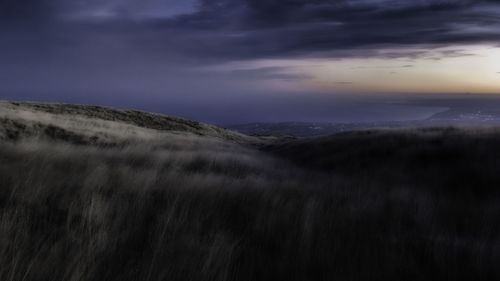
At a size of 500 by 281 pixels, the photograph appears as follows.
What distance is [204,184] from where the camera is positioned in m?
4.29

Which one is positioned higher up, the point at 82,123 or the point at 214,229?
the point at 82,123

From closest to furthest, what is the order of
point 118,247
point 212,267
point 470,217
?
1. point 212,267
2. point 118,247
3. point 470,217

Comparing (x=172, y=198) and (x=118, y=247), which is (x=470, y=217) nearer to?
(x=172, y=198)

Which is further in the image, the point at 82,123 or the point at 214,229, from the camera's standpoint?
the point at 82,123

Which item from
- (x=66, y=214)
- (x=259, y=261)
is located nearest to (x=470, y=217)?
(x=259, y=261)

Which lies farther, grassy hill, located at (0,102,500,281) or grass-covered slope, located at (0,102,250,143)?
grass-covered slope, located at (0,102,250,143)

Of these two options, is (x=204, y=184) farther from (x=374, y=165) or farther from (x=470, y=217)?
(x=374, y=165)

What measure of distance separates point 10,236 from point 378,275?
7.59 feet

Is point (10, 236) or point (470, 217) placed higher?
point (10, 236)

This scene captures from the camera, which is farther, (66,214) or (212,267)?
(66,214)

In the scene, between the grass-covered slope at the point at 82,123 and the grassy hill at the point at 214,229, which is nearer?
the grassy hill at the point at 214,229

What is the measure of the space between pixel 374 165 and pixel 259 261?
8401 millimetres

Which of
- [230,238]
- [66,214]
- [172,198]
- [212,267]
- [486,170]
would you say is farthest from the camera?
[486,170]

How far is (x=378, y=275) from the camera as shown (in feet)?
7.20
